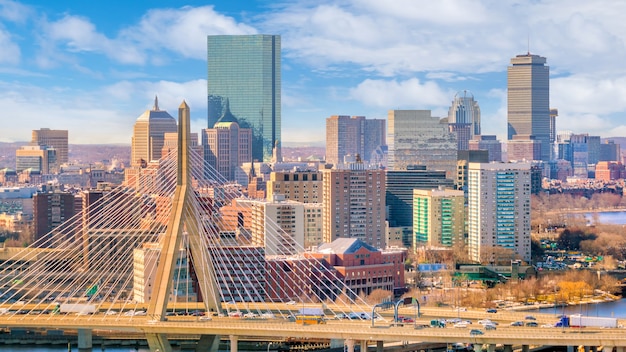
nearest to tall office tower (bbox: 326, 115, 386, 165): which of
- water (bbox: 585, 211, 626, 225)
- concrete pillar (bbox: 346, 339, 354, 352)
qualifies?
water (bbox: 585, 211, 626, 225)

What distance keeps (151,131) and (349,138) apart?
58.9ft

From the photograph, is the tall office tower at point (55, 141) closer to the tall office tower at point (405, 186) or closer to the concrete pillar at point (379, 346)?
the tall office tower at point (405, 186)

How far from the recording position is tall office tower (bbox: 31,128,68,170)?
162ft

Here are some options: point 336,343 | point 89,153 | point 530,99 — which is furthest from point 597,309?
point 530,99

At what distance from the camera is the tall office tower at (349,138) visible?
223ft

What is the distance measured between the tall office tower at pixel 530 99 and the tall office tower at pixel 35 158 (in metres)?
33.2

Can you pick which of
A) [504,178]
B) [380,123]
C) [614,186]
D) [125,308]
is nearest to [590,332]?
[125,308]

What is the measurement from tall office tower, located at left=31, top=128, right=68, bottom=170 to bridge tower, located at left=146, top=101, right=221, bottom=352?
3359cm

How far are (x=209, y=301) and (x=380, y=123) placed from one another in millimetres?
53766

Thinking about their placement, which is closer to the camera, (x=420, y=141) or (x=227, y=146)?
(x=420, y=141)

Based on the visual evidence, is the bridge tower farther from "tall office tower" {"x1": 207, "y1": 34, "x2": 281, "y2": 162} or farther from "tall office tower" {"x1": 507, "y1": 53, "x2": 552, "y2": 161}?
"tall office tower" {"x1": 507, "y1": 53, "x2": 552, "y2": 161}

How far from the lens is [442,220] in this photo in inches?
1352

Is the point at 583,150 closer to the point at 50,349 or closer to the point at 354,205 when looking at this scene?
the point at 354,205

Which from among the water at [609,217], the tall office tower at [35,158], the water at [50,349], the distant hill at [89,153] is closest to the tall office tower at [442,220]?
the water at [609,217]
